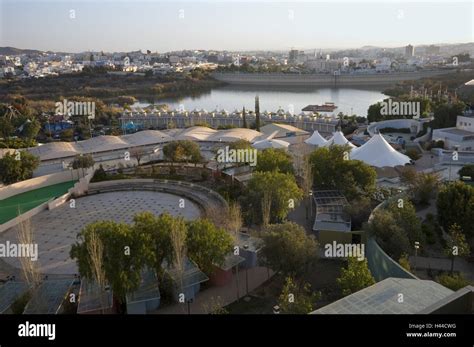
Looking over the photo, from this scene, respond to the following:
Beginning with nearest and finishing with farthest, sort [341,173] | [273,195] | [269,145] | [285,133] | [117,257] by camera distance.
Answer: [117,257]
[273,195]
[341,173]
[269,145]
[285,133]

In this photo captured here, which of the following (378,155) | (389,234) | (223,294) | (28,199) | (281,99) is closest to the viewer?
(223,294)

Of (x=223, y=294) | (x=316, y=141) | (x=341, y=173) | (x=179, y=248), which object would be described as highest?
(x=316, y=141)

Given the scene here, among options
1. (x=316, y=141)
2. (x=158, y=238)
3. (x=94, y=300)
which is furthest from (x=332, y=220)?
(x=316, y=141)

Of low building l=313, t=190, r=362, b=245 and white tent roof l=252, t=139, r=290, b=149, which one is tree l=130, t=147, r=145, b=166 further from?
low building l=313, t=190, r=362, b=245

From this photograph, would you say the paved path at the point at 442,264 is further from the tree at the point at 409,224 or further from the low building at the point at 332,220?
the low building at the point at 332,220

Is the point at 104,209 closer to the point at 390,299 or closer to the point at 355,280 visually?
the point at 355,280

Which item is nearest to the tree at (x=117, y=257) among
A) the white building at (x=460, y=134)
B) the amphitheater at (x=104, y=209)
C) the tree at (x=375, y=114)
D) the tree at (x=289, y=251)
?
the tree at (x=289, y=251)

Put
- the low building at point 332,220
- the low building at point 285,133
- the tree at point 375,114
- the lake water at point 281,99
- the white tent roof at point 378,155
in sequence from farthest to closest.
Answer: the lake water at point 281,99
the tree at point 375,114
the low building at point 285,133
the white tent roof at point 378,155
the low building at point 332,220
